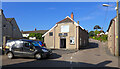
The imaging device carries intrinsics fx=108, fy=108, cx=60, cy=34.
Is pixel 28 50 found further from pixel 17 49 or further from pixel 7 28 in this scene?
pixel 7 28

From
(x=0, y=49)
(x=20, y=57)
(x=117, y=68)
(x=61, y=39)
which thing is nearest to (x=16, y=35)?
(x=61, y=39)

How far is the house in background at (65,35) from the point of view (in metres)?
22.2

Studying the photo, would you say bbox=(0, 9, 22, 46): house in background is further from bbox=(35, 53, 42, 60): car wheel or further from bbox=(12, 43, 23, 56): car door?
bbox=(35, 53, 42, 60): car wheel

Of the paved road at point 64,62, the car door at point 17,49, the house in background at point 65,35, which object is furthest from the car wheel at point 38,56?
the house in background at point 65,35

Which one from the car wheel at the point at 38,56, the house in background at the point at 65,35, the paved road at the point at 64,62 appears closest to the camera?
the paved road at the point at 64,62

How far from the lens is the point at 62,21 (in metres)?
24.2

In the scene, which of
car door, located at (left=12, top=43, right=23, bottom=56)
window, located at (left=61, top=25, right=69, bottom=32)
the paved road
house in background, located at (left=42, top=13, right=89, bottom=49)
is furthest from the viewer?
window, located at (left=61, top=25, right=69, bottom=32)

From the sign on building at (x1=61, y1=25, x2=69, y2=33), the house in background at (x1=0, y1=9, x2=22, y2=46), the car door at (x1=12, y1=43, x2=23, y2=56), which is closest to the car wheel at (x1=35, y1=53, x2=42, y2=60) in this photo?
the car door at (x1=12, y1=43, x2=23, y2=56)

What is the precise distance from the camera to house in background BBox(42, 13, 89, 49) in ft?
73.0

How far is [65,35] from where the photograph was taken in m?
23.3

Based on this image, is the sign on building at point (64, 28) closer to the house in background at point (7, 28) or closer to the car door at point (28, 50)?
the house in background at point (7, 28)

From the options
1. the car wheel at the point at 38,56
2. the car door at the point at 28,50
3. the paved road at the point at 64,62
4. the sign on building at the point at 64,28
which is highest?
the sign on building at the point at 64,28

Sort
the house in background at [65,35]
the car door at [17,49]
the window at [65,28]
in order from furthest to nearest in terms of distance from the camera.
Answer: the window at [65,28] → the house in background at [65,35] → the car door at [17,49]

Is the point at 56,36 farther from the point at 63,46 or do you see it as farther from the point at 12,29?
the point at 12,29
